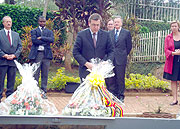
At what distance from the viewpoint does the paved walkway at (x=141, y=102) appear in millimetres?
6692

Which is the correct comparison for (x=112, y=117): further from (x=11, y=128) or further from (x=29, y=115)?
(x=11, y=128)

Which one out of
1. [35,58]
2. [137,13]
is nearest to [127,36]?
[35,58]

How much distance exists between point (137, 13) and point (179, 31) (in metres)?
12.7

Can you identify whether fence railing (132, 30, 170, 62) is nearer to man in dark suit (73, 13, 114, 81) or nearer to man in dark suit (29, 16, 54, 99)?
man in dark suit (29, 16, 54, 99)

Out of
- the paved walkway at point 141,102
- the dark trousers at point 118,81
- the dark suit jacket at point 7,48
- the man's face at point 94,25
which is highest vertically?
the man's face at point 94,25

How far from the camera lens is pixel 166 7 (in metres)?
20.1

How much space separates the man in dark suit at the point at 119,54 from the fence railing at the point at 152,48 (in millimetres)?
6076

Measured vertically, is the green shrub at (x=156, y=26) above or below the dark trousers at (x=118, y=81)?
above

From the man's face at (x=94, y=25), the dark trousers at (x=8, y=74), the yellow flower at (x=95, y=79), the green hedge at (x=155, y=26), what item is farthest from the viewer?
the green hedge at (x=155, y=26)

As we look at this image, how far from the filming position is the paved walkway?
6.69 meters

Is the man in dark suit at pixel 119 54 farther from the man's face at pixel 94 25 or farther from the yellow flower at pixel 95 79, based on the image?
the yellow flower at pixel 95 79

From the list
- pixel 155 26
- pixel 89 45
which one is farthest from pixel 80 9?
pixel 155 26

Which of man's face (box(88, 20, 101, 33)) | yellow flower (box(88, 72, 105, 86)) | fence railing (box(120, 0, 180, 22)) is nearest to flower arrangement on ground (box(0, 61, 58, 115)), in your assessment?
yellow flower (box(88, 72, 105, 86))

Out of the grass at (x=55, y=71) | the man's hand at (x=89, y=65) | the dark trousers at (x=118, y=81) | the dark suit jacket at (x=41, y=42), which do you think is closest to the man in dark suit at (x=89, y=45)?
the man's hand at (x=89, y=65)
